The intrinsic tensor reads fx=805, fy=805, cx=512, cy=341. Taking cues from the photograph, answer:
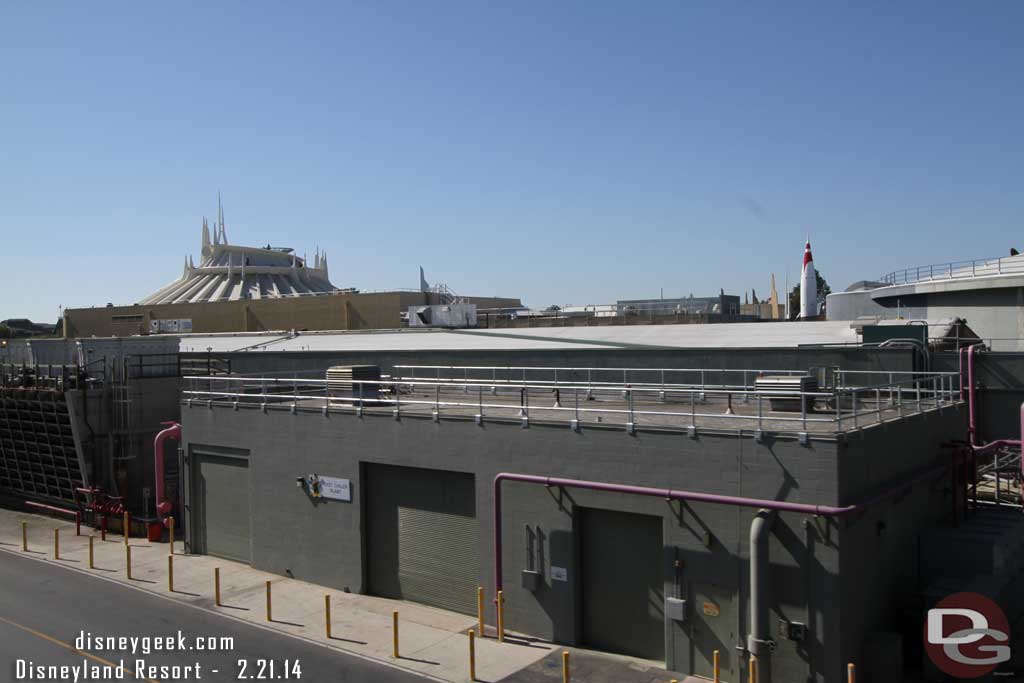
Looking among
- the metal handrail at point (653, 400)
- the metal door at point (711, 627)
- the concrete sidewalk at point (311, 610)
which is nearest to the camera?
the metal door at point (711, 627)

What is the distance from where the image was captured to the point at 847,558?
12.8 metres

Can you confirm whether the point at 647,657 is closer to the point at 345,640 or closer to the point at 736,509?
the point at 736,509

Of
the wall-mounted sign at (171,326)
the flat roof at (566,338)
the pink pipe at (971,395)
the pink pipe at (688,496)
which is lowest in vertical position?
the pink pipe at (688,496)

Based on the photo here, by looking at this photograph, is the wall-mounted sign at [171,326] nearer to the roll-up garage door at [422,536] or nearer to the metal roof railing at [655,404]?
the metal roof railing at [655,404]

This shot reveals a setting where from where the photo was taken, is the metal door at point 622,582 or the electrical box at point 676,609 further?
the metal door at point 622,582

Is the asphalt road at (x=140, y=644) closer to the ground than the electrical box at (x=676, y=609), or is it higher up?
closer to the ground

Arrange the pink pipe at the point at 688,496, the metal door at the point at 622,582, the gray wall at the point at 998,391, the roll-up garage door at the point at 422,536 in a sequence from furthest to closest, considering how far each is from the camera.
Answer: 1. the gray wall at the point at 998,391
2. the roll-up garage door at the point at 422,536
3. the metal door at the point at 622,582
4. the pink pipe at the point at 688,496

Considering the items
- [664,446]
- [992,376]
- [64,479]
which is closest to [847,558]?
[664,446]

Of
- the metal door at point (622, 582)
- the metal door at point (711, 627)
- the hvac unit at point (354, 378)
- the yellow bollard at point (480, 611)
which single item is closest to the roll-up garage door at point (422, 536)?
the yellow bollard at point (480, 611)

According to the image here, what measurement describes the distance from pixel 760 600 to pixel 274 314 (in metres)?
55.0

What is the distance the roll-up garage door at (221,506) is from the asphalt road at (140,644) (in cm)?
334

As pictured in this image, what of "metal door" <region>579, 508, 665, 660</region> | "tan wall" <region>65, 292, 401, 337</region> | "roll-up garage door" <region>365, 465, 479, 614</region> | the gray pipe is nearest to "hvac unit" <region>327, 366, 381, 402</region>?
"roll-up garage door" <region>365, 465, 479, 614</region>

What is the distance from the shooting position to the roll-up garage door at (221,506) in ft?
74.3

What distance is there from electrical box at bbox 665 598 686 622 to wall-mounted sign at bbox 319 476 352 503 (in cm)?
859
